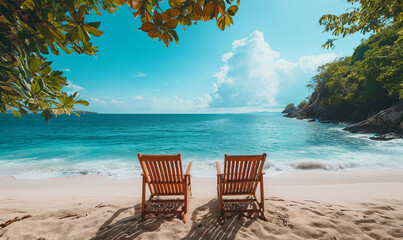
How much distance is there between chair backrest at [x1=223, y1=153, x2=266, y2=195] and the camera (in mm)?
2857

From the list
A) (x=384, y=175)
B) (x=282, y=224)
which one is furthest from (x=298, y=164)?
(x=282, y=224)

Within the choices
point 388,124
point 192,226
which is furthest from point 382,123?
point 192,226

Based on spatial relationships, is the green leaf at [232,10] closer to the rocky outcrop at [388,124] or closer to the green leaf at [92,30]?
the green leaf at [92,30]

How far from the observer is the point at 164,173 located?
298 cm

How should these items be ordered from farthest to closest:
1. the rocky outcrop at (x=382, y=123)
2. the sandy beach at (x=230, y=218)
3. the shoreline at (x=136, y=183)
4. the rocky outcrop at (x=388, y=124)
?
the rocky outcrop at (x=382, y=123)
the rocky outcrop at (x=388, y=124)
the shoreline at (x=136, y=183)
the sandy beach at (x=230, y=218)

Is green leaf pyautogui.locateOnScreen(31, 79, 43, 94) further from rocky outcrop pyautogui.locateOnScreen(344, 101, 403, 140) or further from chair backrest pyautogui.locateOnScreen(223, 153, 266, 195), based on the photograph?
rocky outcrop pyautogui.locateOnScreen(344, 101, 403, 140)

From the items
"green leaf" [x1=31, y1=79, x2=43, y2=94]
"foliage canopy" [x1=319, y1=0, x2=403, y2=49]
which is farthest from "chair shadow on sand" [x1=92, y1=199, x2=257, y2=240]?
"foliage canopy" [x1=319, y1=0, x2=403, y2=49]

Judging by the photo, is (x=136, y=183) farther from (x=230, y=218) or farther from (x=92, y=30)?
(x=92, y=30)

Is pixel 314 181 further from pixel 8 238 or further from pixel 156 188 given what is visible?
pixel 8 238

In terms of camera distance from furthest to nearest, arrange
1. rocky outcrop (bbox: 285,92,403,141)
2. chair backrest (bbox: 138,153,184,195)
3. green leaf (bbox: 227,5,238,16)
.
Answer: rocky outcrop (bbox: 285,92,403,141) → chair backrest (bbox: 138,153,184,195) → green leaf (bbox: 227,5,238,16)

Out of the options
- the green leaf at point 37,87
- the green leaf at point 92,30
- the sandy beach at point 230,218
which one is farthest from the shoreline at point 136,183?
the green leaf at point 92,30

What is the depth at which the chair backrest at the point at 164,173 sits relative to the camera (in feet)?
9.15

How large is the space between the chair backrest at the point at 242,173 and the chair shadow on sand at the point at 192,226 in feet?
1.77

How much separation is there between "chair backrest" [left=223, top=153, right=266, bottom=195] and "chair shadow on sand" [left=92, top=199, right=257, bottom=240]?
0.54 m
